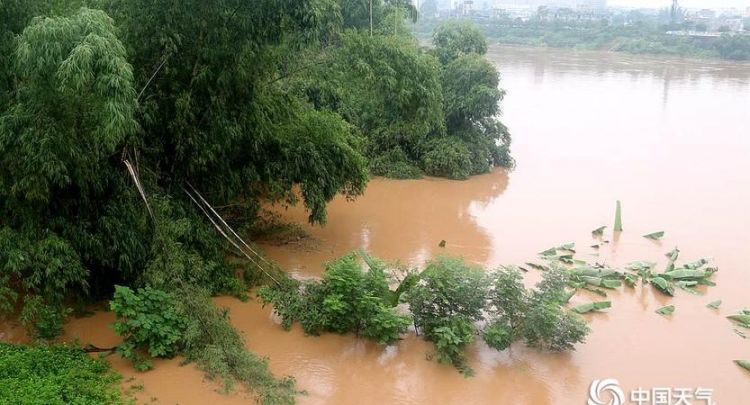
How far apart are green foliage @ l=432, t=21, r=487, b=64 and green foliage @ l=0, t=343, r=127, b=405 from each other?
12.2 meters

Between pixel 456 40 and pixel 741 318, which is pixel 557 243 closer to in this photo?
pixel 741 318

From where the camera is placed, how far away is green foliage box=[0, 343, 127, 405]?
487 centimetres

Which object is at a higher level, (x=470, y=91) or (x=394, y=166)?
(x=470, y=91)

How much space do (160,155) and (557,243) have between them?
5696mm

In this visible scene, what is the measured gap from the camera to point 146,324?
562 cm

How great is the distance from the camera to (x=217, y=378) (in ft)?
18.2

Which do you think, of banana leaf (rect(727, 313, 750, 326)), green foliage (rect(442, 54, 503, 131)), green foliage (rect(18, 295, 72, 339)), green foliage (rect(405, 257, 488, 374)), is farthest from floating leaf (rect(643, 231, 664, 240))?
green foliage (rect(18, 295, 72, 339))

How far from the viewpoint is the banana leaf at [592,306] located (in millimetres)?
7352

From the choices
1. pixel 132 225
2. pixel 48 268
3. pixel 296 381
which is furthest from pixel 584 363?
pixel 48 268

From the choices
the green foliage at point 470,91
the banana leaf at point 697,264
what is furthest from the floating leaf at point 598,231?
the green foliage at point 470,91

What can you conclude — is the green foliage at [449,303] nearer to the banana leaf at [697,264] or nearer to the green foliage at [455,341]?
the green foliage at [455,341]

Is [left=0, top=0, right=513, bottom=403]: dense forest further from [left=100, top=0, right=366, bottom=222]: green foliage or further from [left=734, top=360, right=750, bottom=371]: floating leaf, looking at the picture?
[left=734, top=360, right=750, bottom=371]: floating leaf

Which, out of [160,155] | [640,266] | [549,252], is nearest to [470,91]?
[549,252]

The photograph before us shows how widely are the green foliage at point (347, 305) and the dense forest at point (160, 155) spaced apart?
0.62 ft
